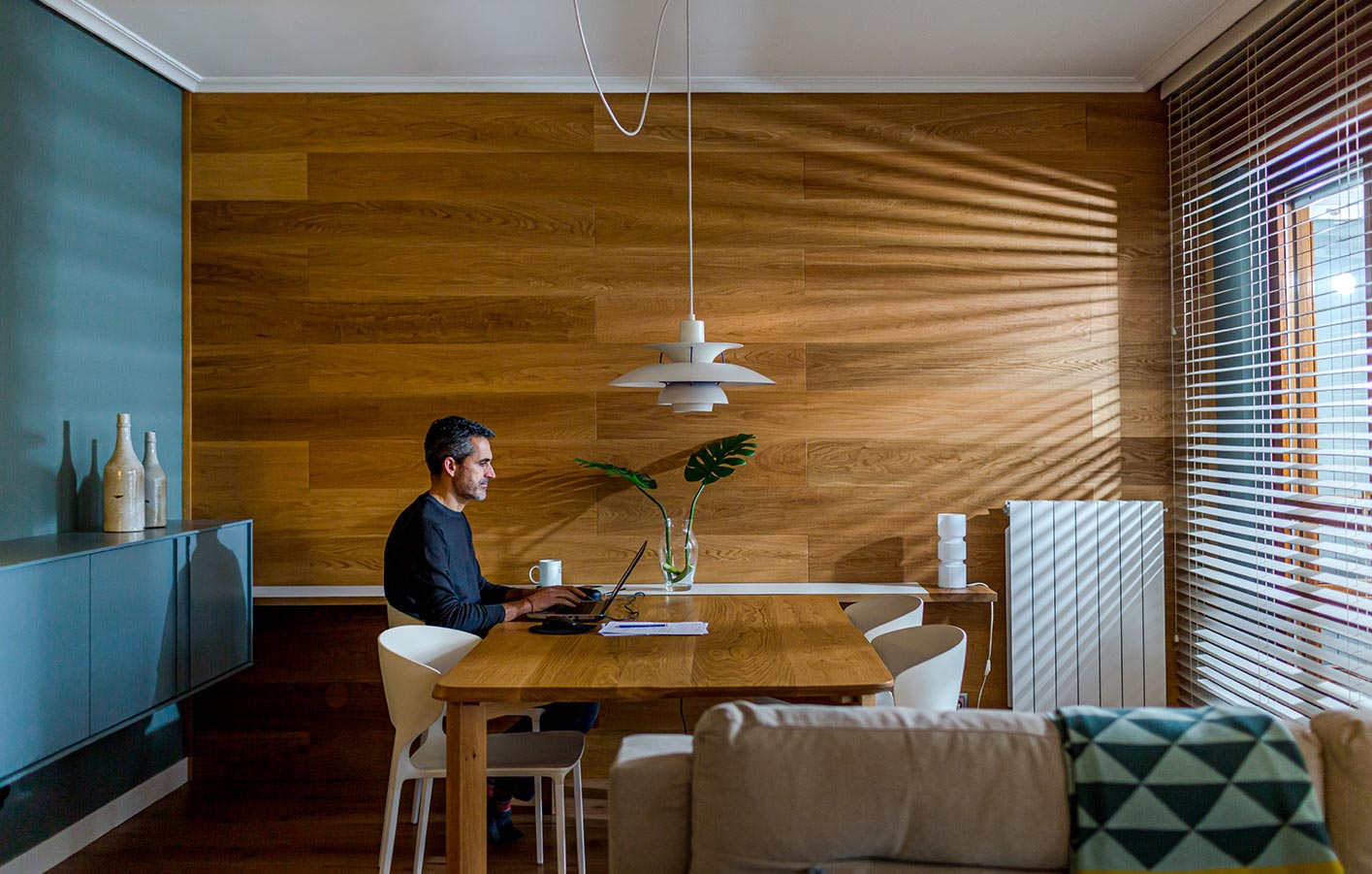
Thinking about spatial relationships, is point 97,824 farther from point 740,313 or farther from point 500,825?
Result: point 740,313

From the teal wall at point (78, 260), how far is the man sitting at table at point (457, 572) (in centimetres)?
110

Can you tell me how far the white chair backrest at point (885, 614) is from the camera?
327cm

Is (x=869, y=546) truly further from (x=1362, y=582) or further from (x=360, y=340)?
(x=360, y=340)

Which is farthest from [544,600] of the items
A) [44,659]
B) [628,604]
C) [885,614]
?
[44,659]

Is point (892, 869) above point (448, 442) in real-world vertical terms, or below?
below

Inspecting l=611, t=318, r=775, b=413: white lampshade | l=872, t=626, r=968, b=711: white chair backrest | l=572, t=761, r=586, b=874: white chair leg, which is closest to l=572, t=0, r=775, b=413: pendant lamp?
l=611, t=318, r=775, b=413: white lampshade

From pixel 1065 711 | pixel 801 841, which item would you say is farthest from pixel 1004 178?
pixel 801 841

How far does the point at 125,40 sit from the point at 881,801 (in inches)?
142

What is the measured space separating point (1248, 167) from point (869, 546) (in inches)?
73.4

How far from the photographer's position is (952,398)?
13.0ft

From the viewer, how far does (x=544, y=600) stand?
10.7 ft

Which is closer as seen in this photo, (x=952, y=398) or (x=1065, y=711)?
(x=1065, y=711)

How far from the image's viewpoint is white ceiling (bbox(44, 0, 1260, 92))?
3299mm

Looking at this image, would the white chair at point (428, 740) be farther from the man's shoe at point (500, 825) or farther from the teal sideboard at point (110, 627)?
the teal sideboard at point (110, 627)
